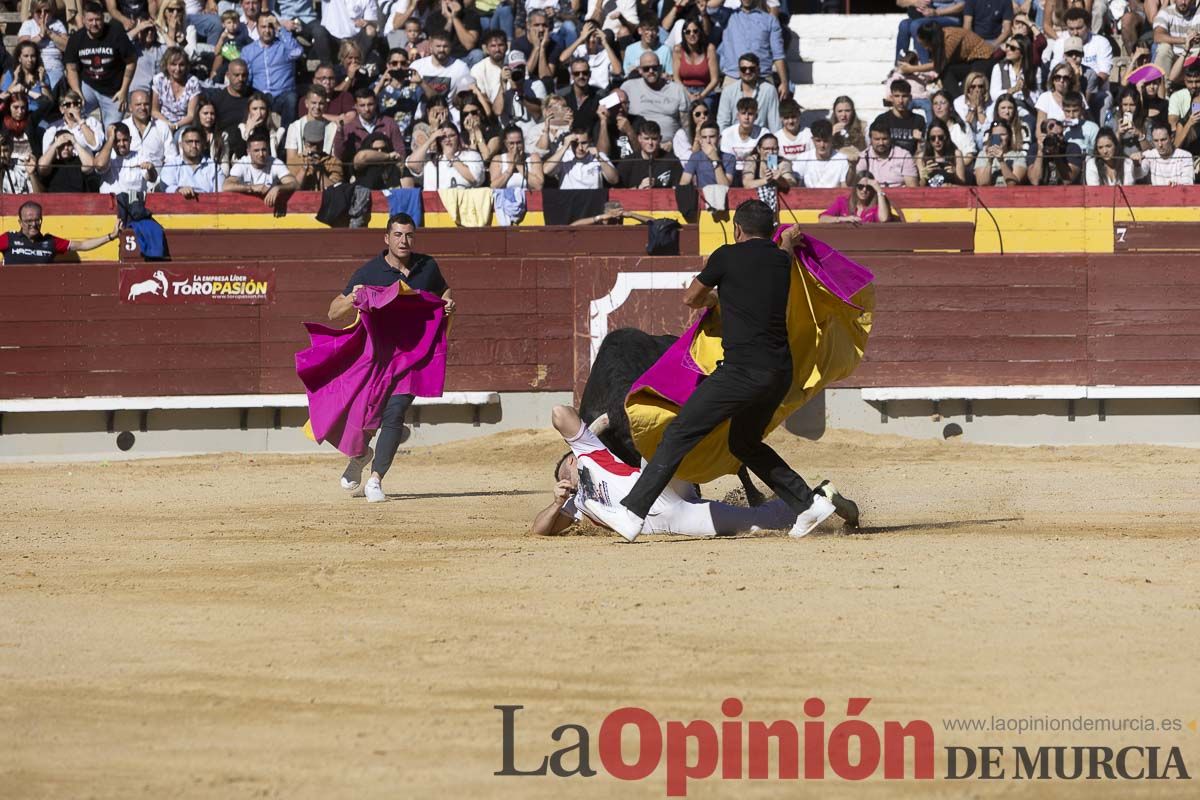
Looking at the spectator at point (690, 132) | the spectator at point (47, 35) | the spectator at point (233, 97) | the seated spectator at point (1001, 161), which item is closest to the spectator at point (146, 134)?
the spectator at point (233, 97)

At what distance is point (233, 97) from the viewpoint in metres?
14.3

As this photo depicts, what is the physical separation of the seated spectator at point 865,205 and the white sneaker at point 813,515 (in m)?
6.67

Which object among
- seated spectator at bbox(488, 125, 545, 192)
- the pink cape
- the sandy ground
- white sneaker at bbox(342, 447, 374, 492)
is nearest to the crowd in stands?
seated spectator at bbox(488, 125, 545, 192)

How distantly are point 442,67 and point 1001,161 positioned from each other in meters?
5.04

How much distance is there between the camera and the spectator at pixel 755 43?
1504cm

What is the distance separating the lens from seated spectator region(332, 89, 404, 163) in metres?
13.9

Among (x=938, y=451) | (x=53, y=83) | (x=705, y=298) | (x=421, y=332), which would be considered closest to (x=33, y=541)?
(x=421, y=332)

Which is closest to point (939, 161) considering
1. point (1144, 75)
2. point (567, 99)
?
point (1144, 75)

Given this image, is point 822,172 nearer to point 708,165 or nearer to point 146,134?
point 708,165

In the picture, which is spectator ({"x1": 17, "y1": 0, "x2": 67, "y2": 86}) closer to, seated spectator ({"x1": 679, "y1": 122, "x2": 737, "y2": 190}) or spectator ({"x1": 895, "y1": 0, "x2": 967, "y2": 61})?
seated spectator ({"x1": 679, "y1": 122, "x2": 737, "y2": 190})

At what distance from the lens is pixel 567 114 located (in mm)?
14102

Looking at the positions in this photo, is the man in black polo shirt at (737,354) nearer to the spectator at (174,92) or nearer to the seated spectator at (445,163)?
the seated spectator at (445,163)

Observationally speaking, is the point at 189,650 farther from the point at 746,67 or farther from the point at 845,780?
the point at 746,67

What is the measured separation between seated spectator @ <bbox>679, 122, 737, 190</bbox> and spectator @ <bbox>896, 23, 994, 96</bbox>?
103 inches
